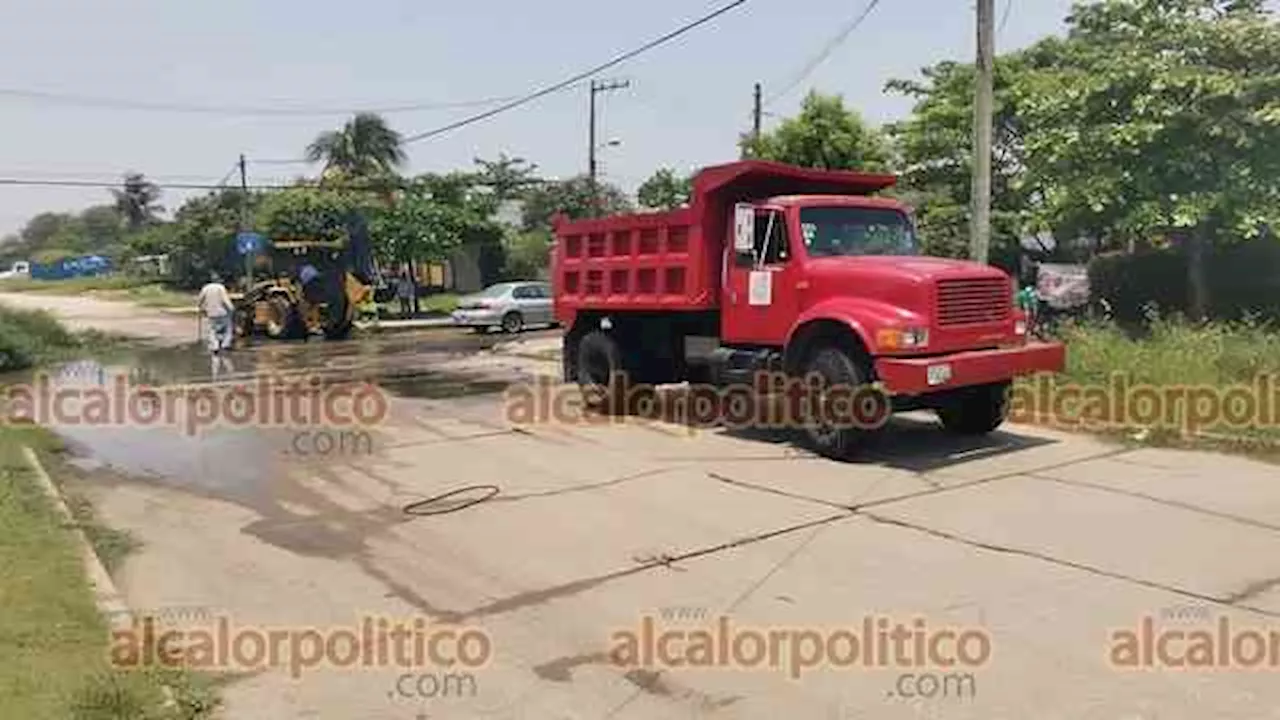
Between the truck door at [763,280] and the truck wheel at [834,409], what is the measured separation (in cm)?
76

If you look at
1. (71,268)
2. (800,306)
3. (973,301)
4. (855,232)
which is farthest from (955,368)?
(71,268)

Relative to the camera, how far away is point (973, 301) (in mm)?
11102

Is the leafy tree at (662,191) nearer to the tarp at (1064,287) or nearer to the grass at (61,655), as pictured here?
the tarp at (1064,287)

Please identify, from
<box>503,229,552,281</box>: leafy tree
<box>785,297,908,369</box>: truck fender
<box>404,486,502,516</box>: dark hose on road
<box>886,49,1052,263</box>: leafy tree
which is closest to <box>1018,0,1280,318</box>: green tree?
<box>886,49,1052,263</box>: leafy tree

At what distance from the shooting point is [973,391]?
1218 centimetres

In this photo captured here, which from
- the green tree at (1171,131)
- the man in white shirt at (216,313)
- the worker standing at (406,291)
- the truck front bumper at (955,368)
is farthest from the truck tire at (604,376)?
the worker standing at (406,291)

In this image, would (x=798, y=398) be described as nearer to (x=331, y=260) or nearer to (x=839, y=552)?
(x=839, y=552)

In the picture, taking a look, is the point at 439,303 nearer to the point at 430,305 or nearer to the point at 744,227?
the point at 430,305

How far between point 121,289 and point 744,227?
7442 cm

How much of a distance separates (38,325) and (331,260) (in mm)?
7380

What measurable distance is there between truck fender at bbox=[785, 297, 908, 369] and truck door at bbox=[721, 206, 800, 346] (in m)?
0.29

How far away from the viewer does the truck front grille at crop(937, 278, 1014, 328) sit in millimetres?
10805

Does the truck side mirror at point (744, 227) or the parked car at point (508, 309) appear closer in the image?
the truck side mirror at point (744, 227)

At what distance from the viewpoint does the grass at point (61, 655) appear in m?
4.96
